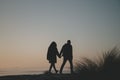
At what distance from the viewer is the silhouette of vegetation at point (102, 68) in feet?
50.1

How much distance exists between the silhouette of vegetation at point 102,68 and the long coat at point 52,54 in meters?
7.84

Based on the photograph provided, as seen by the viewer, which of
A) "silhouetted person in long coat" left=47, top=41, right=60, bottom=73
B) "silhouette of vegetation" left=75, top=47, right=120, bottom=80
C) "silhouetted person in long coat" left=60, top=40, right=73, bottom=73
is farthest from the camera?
"silhouetted person in long coat" left=47, top=41, right=60, bottom=73

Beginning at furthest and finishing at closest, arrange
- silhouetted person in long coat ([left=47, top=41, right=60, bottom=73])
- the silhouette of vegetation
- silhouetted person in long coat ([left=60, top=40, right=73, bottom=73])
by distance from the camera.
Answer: silhouetted person in long coat ([left=47, top=41, right=60, bottom=73]) < silhouetted person in long coat ([left=60, top=40, right=73, bottom=73]) < the silhouette of vegetation

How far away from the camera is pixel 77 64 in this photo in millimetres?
16312

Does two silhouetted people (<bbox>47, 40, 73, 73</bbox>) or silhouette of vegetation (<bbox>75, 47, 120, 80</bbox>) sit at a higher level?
two silhouetted people (<bbox>47, 40, 73, 73</bbox>)

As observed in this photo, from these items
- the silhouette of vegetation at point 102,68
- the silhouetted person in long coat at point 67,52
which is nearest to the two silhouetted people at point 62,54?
the silhouetted person in long coat at point 67,52

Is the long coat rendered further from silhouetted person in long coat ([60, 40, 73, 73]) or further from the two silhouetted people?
silhouetted person in long coat ([60, 40, 73, 73])

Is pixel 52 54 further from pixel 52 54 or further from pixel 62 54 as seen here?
pixel 62 54

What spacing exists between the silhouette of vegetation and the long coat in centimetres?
784

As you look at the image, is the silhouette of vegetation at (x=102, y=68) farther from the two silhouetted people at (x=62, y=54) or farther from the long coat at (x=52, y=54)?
the long coat at (x=52, y=54)

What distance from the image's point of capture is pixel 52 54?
2433 centimetres

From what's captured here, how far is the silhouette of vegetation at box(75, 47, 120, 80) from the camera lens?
50.1 ft

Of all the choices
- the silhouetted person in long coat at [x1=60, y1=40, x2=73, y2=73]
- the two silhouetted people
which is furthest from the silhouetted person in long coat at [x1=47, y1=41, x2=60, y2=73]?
the silhouetted person in long coat at [x1=60, y1=40, x2=73, y2=73]

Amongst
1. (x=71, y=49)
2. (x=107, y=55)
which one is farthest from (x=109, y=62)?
(x=71, y=49)
